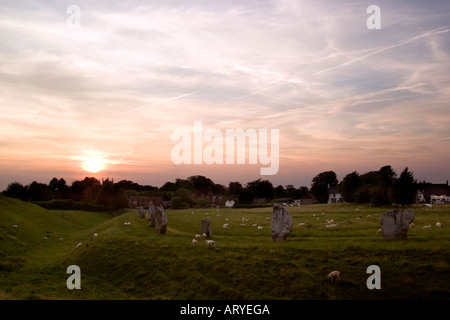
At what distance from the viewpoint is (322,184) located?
541 ft

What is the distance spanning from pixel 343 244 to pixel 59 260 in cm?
2929

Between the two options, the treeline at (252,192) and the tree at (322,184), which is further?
the tree at (322,184)

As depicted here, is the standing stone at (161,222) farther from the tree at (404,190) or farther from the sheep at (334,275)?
the tree at (404,190)

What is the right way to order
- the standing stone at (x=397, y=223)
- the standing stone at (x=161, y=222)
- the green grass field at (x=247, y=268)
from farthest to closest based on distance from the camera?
the standing stone at (x=161, y=222)
the standing stone at (x=397, y=223)
the green grass field at (x=247, y=268)

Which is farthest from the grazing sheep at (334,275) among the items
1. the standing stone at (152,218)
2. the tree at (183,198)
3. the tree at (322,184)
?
the tree at (322,184)

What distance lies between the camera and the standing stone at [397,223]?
29.9 metres

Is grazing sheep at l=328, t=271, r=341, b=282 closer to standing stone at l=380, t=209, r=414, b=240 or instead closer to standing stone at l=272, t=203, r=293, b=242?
standing stone at l=380, t=209, r=414, b=240

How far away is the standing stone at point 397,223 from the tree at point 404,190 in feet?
175

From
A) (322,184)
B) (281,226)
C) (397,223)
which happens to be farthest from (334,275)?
(322,184)

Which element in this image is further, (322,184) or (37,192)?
(322,184)

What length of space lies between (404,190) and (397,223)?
54023 millimetres

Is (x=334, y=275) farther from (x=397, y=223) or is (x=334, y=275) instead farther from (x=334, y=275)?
(x=397, y=223)

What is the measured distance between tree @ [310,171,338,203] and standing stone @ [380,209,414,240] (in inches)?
5145

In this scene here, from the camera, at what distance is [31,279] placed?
1260 inches
